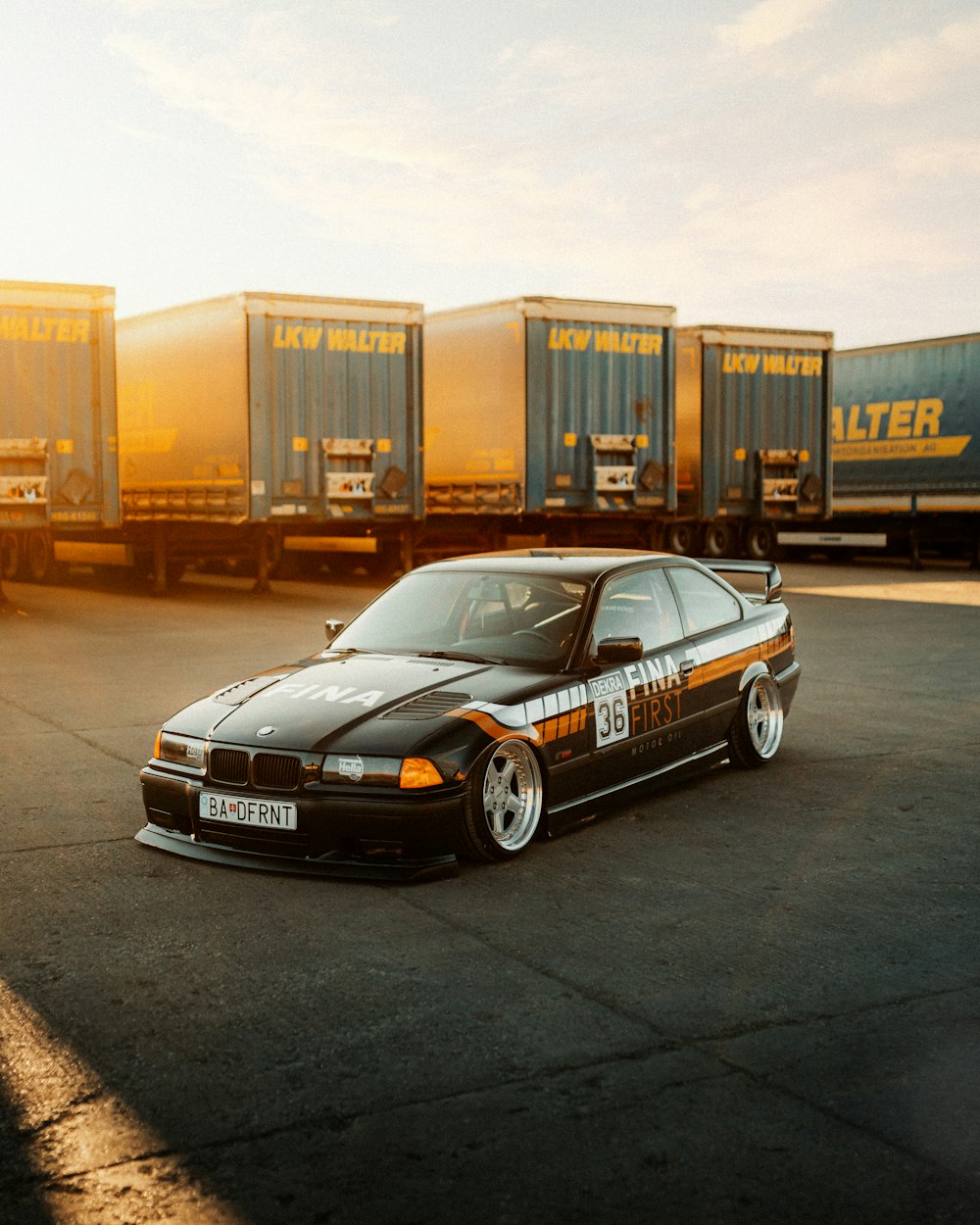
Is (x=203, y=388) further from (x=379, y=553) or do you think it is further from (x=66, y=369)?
(x=379, y=553)

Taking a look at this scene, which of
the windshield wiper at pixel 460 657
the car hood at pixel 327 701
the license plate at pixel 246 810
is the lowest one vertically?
the license plate at pixel 246 810

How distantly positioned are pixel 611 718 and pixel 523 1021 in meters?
2.51

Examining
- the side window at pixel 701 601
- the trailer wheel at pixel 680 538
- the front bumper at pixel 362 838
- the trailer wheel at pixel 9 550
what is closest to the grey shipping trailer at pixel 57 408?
the trailer wheel at pixel 9 550

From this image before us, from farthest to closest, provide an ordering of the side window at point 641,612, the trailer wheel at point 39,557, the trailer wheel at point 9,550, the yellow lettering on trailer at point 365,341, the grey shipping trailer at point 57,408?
the trailer wheel at point 39,557, the trailer wheel at point 9,550, the yellow lettering on trailer at point 365,341, the grey shipping trailer at point 57,408, the side window at point 641,612

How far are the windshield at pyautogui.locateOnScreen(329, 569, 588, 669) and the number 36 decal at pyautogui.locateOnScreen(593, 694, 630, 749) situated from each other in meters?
0.27

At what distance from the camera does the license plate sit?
5.43 m

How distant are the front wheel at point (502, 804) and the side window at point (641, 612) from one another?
36.0 inches

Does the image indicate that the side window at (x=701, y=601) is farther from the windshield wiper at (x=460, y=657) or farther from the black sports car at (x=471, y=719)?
the windshield wiper at (x=460, y=657)

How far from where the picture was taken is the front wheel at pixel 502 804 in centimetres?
550

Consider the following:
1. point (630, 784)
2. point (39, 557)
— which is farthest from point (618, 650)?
point (39, 557)

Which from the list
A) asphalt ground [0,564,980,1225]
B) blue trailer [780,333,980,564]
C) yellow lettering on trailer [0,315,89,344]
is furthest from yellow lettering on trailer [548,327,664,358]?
asphalt ground [0,564,980,1225]

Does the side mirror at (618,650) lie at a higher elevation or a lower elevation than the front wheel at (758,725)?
higher

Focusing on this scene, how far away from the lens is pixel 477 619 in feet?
22.3

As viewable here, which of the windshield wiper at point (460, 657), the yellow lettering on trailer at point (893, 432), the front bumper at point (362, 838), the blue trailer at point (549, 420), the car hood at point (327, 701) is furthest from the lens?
the yellow lettering on trailer at point (893, 432)
